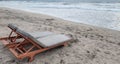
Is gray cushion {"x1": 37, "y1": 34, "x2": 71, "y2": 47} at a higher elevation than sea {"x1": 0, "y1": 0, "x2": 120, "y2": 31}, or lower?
higher

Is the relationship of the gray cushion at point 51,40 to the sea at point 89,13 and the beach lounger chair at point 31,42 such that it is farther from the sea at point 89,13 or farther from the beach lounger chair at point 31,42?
the sea at point 89,13

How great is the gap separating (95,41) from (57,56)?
7.50 feet

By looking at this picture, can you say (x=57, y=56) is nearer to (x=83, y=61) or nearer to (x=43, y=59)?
(x=43, y=59)

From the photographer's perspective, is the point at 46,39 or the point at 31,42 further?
the point at 46,39

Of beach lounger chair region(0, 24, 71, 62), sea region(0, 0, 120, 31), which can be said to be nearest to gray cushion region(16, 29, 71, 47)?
beach lounger chair region(0, 24, 71, 62)

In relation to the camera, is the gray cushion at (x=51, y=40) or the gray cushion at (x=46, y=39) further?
the gray cushion at (x=51, y=40)

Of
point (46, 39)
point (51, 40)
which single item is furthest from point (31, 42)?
point (51, 40)

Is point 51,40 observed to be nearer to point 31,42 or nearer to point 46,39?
point 46,39

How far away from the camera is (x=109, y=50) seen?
17.9ft

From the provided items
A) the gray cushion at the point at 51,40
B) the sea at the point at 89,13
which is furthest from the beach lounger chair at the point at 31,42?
the sea at the point at 89,13

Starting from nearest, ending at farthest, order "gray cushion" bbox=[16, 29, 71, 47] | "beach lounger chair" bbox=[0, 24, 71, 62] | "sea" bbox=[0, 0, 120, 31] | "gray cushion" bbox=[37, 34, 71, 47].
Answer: "beach lounger chair" bbox=[0, 24, 71, 62] → "gray cushion" bbox=[16, 29, 71, 47] → "gray cushion" bbox=[37, 34, 71, 47] → "sea" bbox=[0, 0, 120, 31]

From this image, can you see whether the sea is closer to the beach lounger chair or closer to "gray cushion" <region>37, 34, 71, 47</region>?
"gray cushion" <region>37, 34, 71, 47</region>

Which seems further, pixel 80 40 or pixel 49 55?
pixel 80 40

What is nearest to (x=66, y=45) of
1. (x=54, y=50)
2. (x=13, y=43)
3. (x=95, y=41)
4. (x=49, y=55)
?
(x=54, y=50)
